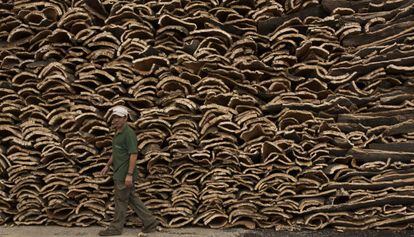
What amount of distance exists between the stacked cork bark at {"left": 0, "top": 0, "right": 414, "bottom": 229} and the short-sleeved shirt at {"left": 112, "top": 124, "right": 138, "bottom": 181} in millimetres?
294

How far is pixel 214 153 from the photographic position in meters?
4.65

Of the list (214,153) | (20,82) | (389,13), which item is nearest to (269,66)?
(214,153)

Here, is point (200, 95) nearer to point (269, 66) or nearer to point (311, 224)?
point (269, 66)

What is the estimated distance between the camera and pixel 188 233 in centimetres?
450

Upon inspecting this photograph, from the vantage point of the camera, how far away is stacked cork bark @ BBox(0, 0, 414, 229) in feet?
14.9

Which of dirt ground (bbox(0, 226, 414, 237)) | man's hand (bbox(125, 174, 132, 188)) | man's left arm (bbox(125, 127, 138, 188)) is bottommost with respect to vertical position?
dirt ground (bbox(0, 226, 414, 237))

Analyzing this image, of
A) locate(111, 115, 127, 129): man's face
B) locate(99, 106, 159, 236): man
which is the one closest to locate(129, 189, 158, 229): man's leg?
locate(99, 106, 159, 236): man

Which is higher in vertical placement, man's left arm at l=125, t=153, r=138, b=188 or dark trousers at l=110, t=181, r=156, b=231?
man's left arm at l=125, t=153, r=138, b=188

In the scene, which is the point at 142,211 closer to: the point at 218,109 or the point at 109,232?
the point at 109,232

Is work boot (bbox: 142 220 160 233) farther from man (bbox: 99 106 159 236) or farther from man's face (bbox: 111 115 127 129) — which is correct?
man's face (bbox: 111 115 127 129)

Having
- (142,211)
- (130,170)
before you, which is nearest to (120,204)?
(142,211)

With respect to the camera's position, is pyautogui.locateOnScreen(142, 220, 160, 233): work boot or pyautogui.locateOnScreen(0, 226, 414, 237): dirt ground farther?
pyautogui.locateOnScreen(142, 220, 160, 233): work boot

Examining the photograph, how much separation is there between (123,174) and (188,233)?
91 centimetres

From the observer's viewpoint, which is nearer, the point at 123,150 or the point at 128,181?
the point at 128,181
